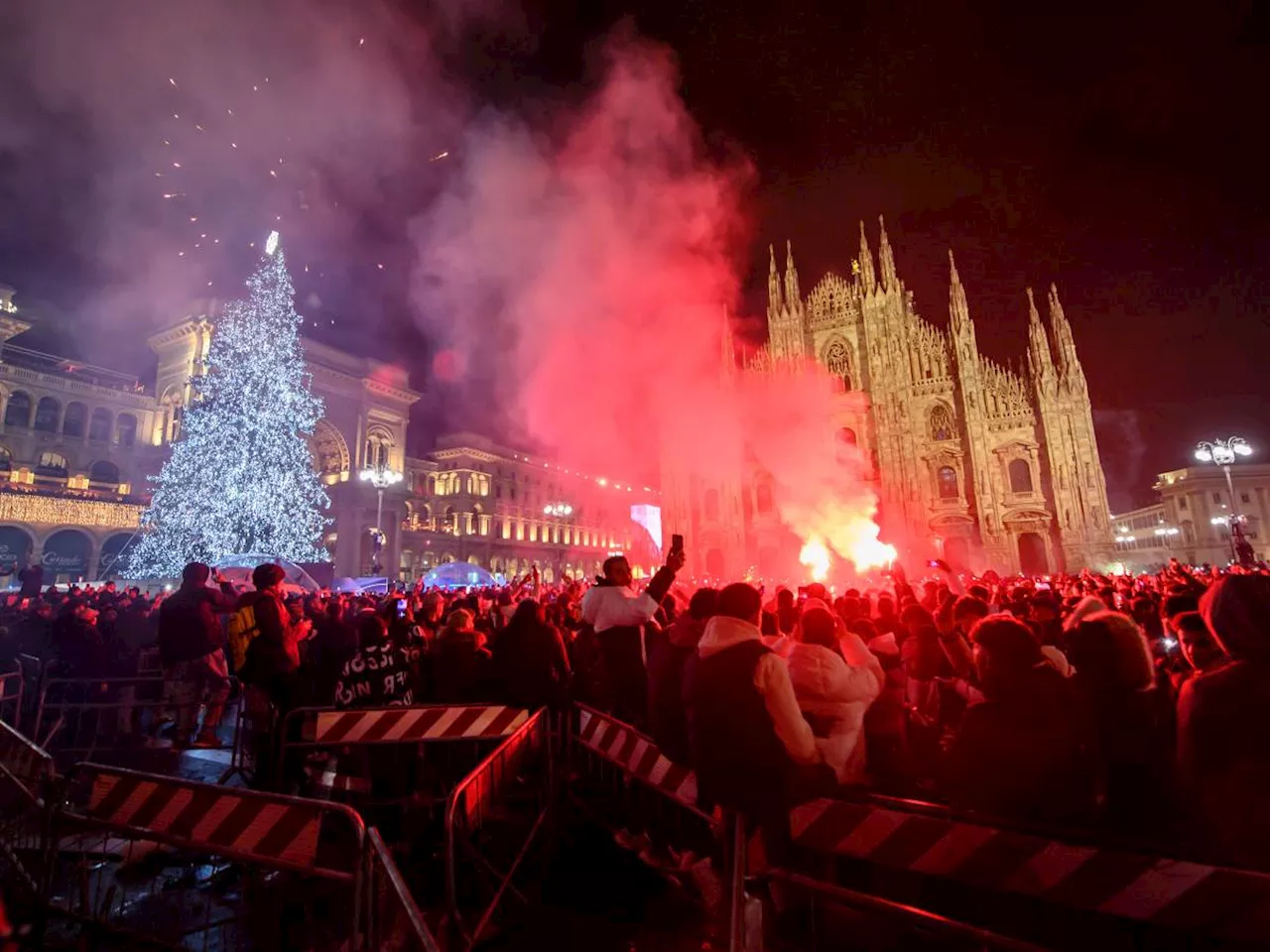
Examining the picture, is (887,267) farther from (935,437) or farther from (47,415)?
(47,415)

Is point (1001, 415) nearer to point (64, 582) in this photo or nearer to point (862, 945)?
point (862, 945)

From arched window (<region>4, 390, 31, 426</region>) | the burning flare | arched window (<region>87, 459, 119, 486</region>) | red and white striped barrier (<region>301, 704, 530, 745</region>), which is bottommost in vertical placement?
red and white striped barrier (<region>301, 704, 530, 745</region>)

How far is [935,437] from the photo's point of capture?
39688 mm

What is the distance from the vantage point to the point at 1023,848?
97.0 inches

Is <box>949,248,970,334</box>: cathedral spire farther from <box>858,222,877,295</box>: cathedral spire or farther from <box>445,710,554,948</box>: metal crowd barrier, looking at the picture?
<box>445,710,554,948</box>: metal crowd barrier

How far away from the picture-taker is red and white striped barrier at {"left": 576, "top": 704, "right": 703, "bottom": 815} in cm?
406

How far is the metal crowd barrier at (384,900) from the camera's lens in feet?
8.10

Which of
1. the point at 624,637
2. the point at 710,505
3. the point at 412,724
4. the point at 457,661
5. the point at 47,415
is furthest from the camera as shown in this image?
the point at 710,505

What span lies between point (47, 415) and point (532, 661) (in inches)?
1678

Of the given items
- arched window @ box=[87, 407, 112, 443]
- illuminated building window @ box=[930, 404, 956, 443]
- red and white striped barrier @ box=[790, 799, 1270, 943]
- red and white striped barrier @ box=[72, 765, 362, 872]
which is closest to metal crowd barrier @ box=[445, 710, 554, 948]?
red and white striped barrier @ box=[72, 765, 362, 872]

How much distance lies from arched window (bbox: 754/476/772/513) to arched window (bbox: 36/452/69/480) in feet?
137

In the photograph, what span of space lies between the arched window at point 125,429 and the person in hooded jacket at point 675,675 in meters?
44.9

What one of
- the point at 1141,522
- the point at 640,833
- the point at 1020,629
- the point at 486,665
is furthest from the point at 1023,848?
the point at 1141,522

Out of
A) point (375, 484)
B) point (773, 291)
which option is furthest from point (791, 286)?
point (375, 484)
